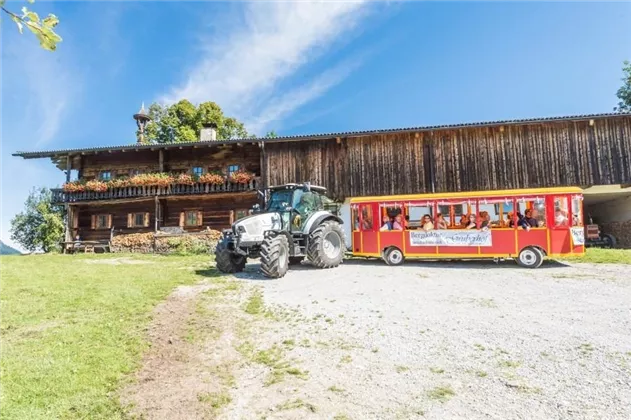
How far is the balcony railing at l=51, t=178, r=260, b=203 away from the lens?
904 inches

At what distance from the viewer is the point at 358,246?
46.2 ft

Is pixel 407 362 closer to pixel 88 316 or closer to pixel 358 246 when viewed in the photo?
pixel 88 316

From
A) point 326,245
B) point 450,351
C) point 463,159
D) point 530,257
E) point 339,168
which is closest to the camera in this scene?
point 450,351


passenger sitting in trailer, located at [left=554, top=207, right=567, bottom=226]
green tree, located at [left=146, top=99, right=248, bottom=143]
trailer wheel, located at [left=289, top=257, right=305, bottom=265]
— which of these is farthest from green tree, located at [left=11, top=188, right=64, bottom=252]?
passenger sitting in trailer, located at [left=554, top=207, right=567, bottom=226]

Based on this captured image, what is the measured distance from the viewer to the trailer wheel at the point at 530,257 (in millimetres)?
11812

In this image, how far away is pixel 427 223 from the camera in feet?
42.8

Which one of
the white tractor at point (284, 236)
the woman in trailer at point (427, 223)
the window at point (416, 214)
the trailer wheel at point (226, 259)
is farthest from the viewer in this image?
the window at point (416, 214)

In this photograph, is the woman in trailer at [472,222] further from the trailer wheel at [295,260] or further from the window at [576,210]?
the trailer wheel at [295,260]

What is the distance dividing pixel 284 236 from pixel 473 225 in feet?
21.3

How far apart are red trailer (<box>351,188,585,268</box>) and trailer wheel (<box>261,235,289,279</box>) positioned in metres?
4.23

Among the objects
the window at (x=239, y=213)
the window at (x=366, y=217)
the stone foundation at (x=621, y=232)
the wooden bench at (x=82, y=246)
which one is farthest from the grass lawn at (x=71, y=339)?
the stone foundation at (x=621, y=232)

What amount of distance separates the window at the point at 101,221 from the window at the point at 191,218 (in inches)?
204

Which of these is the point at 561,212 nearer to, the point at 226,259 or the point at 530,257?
the point at 530,257

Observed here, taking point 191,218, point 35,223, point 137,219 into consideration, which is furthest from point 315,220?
point 35,223
